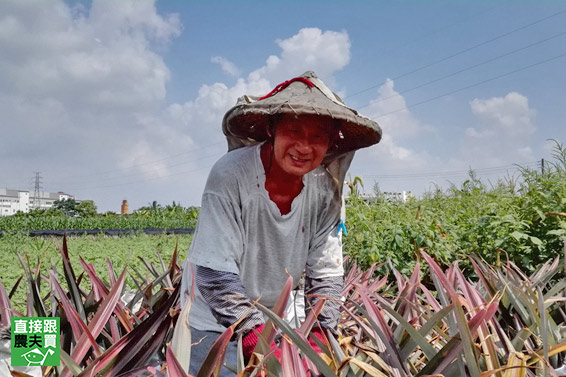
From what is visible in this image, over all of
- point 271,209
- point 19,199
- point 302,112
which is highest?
point 19,199

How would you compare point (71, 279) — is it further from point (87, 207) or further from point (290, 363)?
point (87, 207)

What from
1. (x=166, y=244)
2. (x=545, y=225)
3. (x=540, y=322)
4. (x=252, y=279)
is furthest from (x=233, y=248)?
(x=166, y=244)

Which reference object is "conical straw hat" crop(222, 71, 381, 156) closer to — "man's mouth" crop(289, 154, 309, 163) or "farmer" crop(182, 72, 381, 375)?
"farmer" crop(182, 72, 381, 375)

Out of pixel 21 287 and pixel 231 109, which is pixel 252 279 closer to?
pixel 231 109

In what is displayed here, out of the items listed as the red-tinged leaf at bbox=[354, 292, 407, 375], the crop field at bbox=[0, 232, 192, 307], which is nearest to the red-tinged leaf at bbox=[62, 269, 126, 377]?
the red-tinged leaf at bbox=[354, 292, 407, 375]

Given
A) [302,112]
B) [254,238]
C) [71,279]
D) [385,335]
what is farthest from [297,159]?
[71,279]

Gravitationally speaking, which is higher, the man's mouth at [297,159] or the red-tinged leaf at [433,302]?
the man's mouth at [297,159]

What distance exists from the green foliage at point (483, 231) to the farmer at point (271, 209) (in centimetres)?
119

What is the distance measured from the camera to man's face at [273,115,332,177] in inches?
58.0

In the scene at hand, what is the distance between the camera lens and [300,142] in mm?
1473

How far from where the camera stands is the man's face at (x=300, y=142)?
1.47m

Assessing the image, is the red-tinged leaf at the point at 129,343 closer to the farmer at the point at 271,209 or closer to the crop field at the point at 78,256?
the farmer at the point at 271,209

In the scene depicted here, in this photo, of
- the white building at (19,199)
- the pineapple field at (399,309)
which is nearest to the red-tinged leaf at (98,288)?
the pineapple field at (399,309)

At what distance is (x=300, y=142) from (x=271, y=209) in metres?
0.26
